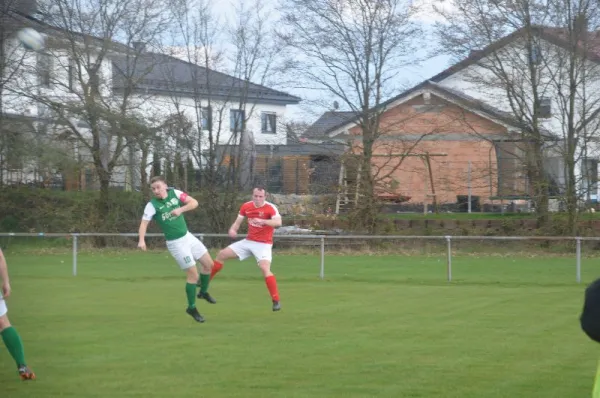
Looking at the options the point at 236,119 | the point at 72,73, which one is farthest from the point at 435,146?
the point at 72,73

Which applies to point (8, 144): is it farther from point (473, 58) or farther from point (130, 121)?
point (473, 58)

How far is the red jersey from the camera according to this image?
16136 mm

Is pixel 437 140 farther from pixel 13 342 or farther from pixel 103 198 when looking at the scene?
pixel 13 342

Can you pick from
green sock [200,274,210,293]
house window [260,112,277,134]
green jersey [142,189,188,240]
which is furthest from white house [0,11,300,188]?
green jersey [142,189,188,240]

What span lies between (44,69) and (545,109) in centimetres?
1573

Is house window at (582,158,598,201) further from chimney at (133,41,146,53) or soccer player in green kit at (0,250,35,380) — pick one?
soccer player in green kit at (0,250,35,380)

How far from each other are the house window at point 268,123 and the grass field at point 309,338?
1346 cm

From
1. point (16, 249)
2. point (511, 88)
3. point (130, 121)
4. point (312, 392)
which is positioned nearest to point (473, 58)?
point (511, 88)

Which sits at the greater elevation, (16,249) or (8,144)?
(8,144)

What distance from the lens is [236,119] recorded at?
37000mm

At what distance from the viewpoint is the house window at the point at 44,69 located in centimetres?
2900

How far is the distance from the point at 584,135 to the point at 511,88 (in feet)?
8.87

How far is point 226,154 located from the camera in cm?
3653

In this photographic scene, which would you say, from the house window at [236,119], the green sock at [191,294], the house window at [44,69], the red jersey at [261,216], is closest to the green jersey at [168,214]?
the green sock at [191,294]
